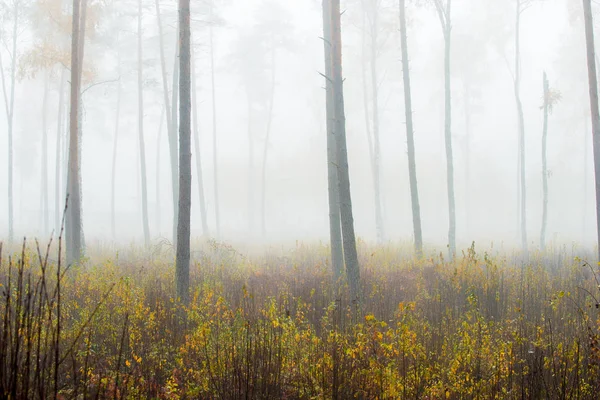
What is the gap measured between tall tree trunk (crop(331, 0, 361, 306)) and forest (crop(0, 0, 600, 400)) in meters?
0.05

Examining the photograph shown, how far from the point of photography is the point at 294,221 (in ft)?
179

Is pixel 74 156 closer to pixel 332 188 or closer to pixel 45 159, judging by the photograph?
pixel 332 188

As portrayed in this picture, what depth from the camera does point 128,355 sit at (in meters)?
4.25

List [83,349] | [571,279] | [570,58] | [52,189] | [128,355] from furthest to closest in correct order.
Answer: [52,189] → [570,58] → [571,279] → [83,349] → [128,355]

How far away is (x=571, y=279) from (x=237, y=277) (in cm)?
757

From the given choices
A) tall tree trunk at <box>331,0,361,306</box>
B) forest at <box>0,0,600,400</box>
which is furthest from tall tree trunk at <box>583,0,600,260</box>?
tall tree trunk at <box>331,0,361,306</box>

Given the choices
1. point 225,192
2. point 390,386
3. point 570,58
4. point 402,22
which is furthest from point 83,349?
point 225,192

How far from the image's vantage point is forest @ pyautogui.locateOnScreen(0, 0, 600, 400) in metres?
3.85

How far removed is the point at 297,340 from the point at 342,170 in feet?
15.7

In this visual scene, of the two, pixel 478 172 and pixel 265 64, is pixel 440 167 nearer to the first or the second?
pixel 478 172

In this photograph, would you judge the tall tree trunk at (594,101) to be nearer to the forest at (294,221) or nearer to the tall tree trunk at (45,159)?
the forest at (294,221)

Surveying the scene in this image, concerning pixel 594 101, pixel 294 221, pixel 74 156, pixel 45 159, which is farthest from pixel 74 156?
pixel 294 221

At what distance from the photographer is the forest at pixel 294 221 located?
3.85 meters

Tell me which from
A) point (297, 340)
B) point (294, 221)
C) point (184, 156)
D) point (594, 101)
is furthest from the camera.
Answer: point (294, 221)
